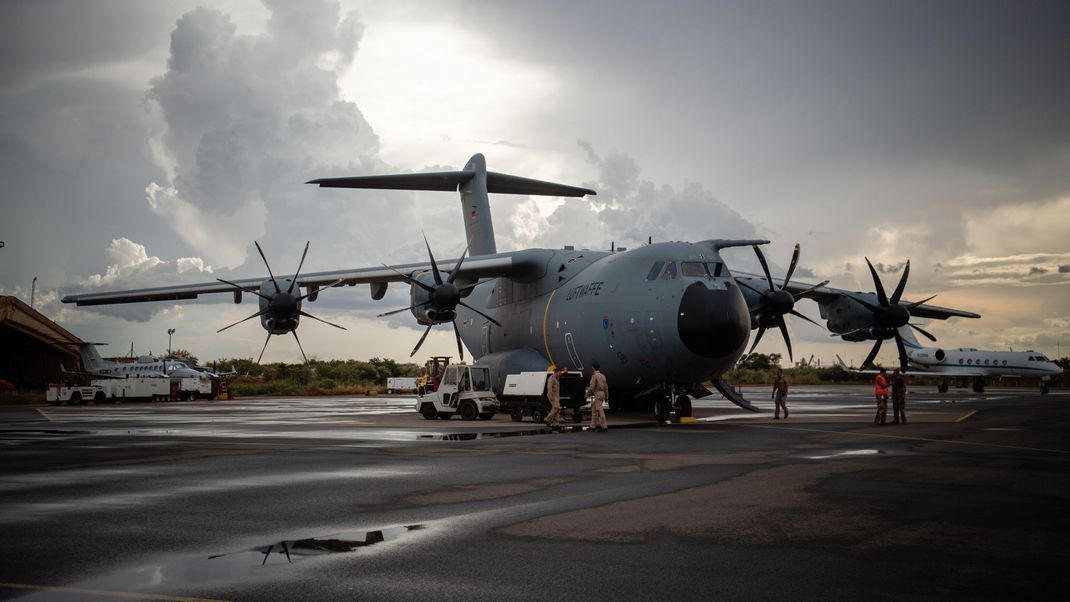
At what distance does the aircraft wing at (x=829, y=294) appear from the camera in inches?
1043

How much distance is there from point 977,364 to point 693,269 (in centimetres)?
4699

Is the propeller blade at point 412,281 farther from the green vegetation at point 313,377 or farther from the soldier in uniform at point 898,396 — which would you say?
the green vegetation at point 313,377

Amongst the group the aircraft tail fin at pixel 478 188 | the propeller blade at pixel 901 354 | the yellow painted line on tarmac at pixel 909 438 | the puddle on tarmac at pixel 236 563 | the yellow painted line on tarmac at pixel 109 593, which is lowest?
the yellow painted line on tarmac at pixel 909 438

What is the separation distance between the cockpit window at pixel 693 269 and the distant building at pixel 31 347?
41830mm

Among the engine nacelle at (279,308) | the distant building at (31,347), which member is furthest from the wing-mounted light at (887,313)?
the distant building at (31,347)

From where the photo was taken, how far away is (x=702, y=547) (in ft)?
20.8

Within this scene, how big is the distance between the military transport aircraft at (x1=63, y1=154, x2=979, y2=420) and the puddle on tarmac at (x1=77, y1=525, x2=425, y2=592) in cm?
1471

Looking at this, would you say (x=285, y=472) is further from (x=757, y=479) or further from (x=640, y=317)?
(x=640, y=317)

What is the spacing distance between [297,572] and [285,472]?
19.6 feet

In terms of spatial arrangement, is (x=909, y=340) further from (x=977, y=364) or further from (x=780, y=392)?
(x=780, y=392)

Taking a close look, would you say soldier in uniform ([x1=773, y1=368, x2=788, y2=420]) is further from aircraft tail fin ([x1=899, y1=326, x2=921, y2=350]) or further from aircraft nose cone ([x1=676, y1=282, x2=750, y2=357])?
aircraft tail fin ([x1=899, y1=326, x2=921, y2=350])

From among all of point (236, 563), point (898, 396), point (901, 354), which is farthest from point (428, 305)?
point (236, 563)

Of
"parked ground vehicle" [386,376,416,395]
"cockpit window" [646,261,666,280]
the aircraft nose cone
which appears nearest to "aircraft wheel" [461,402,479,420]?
"cockpit window" [646,261,666,280]

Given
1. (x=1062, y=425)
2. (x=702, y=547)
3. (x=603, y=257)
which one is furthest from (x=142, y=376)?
(x=702, y=547)
